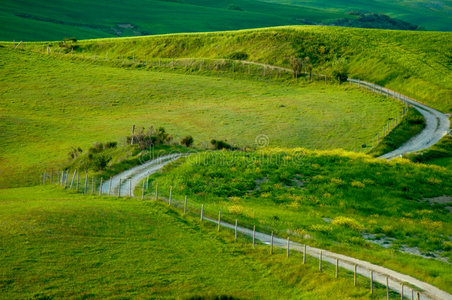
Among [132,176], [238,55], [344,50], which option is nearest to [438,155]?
[132,176]

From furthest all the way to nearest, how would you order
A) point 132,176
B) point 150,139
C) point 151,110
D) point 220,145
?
point 151,110 < point 220,145 < point 150,139 < point 132,176

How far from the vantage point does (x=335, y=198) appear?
49719mm

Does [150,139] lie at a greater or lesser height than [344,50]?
lesser

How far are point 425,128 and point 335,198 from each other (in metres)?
40.5

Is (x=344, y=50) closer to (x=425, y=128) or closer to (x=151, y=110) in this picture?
(x=425, y=128)

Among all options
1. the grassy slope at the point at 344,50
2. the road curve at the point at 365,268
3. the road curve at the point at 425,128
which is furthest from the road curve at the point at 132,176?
the grassy slope at the point at 344,50

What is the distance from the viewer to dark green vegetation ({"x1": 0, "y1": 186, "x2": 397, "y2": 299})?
28.7m

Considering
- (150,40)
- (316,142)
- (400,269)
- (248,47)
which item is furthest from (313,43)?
(400,269)

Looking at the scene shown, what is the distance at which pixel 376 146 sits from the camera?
74062 millimetres

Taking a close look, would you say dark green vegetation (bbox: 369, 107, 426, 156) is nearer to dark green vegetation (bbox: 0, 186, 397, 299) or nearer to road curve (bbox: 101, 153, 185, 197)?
road curve (bbox: 101, 153, 185, 197)

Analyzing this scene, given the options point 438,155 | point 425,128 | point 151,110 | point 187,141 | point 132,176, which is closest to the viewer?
point 132,176

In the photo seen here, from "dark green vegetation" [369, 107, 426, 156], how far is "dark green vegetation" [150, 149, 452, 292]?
457 inches

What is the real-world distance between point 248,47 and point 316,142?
61.2 m

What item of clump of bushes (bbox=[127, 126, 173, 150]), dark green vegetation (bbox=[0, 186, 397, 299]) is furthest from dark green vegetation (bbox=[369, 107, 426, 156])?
dark green vegetation (bbox=[0, 186, 397, 299])
